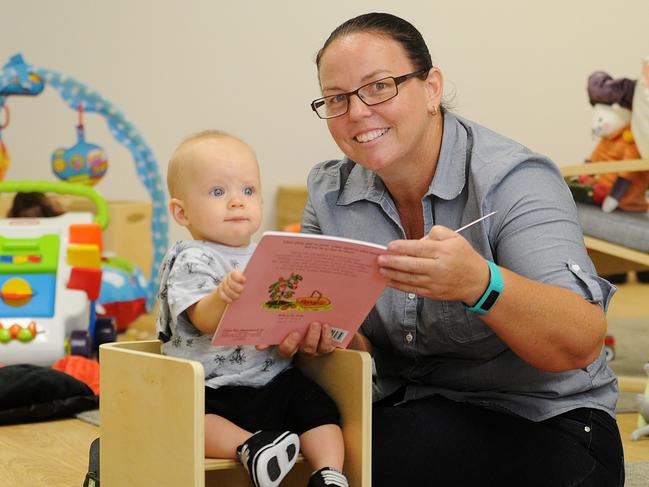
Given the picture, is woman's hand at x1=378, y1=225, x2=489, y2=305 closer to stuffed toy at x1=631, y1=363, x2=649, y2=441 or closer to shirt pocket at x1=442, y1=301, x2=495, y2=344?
shirt pocket at x1=442, y1=301, x2=495, y2=344

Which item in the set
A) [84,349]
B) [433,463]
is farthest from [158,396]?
[84,349]

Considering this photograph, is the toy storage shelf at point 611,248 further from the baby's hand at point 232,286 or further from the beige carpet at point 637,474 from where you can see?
the baby's hand at point 232,286

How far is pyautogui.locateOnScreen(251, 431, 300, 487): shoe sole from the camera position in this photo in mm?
1226

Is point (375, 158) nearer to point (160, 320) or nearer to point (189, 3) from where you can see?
point (160, 320)

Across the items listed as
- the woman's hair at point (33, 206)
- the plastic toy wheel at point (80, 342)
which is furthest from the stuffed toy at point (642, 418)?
the woman's hair at point (33, 206)

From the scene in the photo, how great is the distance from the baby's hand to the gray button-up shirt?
39 centimetres

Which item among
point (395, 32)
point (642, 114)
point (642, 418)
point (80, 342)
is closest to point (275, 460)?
point (395, 32)

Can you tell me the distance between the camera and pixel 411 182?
1547 mm

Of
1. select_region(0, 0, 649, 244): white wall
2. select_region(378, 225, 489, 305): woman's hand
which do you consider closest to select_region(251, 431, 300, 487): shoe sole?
select_region(378, 225, 489, 305): woman's hand

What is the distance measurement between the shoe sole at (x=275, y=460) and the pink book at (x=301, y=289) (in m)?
0.14

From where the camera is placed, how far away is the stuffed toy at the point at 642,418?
2139mm

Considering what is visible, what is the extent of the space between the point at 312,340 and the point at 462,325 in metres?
0.26

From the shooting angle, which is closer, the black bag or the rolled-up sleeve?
the rolled-up sleeve

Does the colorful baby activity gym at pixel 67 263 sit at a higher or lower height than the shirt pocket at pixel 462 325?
lower
